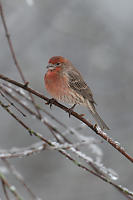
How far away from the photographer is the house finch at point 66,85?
17.3 ft

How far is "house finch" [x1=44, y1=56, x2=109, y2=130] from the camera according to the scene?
5.27 m

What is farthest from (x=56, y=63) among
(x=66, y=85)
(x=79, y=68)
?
(x=79, y=68)

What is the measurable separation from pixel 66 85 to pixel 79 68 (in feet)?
10.7

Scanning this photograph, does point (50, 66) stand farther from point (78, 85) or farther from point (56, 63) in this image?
point (78, 85)

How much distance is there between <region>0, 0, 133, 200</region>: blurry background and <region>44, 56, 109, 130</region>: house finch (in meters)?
2.24

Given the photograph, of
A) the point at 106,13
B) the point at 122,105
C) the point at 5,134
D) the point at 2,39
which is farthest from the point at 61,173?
the point at 106,13

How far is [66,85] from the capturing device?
5.54 meters

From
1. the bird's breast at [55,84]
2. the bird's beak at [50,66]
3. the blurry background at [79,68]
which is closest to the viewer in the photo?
the bird's breast at [55,84]

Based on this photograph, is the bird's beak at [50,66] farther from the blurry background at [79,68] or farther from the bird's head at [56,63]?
the blurry background at [79,68]

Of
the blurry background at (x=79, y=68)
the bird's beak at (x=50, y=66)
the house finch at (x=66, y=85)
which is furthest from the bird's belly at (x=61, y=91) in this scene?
the blurry background at (x=79, y=68)

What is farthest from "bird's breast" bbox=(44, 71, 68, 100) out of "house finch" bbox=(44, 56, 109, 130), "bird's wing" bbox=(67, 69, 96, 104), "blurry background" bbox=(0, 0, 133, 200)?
"blurry background" bbox=(0, 0, 133, 200)

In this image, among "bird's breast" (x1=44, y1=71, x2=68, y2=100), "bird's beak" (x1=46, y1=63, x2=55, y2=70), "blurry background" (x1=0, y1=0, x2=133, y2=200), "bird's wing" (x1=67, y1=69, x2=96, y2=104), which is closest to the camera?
"bird's breast" (x1=44, y1=71, x2=68, y2=100)

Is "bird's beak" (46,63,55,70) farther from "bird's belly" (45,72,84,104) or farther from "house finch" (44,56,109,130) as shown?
"bird's belly" (45,72,84,104)

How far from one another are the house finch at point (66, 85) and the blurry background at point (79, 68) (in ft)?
7.35
